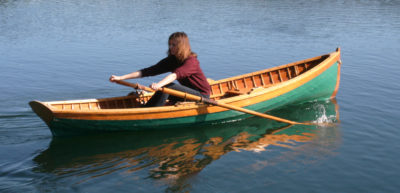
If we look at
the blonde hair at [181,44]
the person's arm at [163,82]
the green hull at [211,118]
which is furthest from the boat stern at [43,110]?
the blonde hair at [181,44]

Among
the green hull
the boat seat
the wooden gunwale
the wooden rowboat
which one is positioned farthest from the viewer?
the boat seat

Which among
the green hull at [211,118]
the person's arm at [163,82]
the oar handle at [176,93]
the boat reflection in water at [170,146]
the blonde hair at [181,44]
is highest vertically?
the blonde hair at [181,44]

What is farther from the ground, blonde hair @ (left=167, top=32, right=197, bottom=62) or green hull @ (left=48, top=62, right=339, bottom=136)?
blonde hair @ (left=167, top=32, right=197, bottom=62)

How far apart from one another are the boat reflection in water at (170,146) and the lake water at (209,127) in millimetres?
20

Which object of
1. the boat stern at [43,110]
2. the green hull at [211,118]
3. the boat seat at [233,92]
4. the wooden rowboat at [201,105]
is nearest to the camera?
the boat stern at [43,110]

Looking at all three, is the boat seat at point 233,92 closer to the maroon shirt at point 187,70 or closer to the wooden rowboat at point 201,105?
the wooden rowboat at point 201,105

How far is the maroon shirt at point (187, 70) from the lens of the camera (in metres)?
8.27

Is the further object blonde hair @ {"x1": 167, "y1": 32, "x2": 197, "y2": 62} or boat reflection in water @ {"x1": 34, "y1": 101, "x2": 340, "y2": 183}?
blonde hair @ {"x1": 167, "y1": 32, "x2": 197, "y2": 62}

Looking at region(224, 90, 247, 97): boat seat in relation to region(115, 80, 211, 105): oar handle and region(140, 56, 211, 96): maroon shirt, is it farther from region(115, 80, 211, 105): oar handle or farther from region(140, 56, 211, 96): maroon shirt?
region(115, 80, 211, 105): oar handle

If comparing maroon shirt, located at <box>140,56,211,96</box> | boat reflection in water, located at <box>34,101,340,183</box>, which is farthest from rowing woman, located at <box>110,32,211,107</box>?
boat reflection in water, located at <box>34,101,340,183</box>

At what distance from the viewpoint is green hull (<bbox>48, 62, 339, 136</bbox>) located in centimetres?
823

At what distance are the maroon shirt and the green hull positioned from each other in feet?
2.17

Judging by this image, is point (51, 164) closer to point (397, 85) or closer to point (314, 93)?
point (314, 93)

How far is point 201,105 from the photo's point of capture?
8859 millimetres
